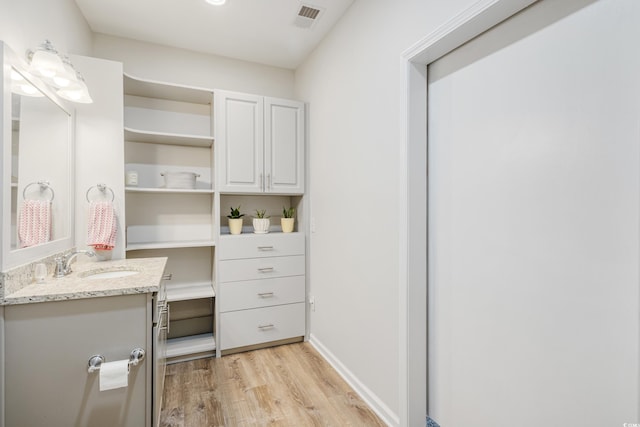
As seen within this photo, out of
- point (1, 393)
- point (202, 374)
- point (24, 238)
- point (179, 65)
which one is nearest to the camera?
point (1, 393)

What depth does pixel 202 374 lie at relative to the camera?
2338 mm

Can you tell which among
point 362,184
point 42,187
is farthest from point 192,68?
point 362,184

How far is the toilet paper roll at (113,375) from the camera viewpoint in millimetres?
1300

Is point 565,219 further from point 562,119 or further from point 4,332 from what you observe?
point 4,332

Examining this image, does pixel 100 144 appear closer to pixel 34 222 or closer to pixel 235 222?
pixel 34 222

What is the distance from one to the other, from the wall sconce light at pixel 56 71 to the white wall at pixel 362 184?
1.59 m

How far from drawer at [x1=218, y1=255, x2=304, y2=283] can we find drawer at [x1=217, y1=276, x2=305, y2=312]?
0.14ft

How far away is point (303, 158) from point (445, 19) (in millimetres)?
1679

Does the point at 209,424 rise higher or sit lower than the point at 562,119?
lower

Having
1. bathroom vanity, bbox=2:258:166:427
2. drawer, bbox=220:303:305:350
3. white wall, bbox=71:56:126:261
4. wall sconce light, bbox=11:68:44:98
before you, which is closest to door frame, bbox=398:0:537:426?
bathroom vanity, bbox=2:258:166:427

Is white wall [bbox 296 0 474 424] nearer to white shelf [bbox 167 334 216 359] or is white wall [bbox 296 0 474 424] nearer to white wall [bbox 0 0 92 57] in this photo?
white shelf [bbox 167 334 216 359]

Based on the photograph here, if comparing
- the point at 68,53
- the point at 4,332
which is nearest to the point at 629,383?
the point at 4,332

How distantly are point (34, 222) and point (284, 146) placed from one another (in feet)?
5.82

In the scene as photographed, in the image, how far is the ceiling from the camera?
2.14 m
